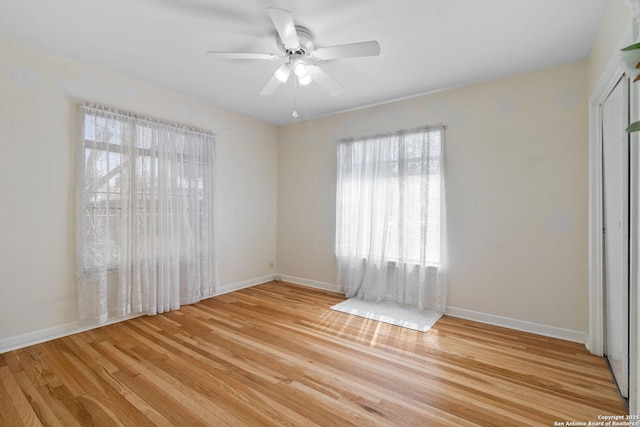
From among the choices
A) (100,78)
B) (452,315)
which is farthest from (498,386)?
(100,78)

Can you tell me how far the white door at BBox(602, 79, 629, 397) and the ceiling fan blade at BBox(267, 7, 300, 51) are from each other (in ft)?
6.96

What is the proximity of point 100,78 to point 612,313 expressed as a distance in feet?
16.2

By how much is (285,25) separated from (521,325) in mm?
3387

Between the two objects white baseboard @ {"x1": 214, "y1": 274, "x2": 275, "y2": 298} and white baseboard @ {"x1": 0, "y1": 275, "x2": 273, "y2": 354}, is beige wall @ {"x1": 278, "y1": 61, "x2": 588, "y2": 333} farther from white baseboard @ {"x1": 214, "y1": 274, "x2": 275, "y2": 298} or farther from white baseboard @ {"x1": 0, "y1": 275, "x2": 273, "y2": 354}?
white baseboard @ {"x1": 0, "y1": 275, "x2": 273, "y2": 354}

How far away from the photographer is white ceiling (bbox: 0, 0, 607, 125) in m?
2.06

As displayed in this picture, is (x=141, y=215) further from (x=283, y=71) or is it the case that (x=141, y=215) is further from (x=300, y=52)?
(x=300, y=52)

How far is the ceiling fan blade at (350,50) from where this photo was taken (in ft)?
6.75

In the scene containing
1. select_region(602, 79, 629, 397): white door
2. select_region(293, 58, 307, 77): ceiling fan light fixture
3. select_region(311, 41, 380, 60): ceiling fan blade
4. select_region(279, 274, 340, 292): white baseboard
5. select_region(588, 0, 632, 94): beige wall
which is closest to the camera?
select_region(588, 0, 632, 94): beige wall

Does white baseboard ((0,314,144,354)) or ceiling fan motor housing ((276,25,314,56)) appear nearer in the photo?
ceiling fan motor housing ((276,25,314,56))

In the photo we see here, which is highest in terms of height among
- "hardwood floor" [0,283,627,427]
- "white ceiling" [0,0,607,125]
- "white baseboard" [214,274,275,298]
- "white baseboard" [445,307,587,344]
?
"white ceiling" [0,0,607,125]

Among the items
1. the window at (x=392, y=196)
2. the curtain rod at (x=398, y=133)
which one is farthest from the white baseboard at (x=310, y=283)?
the curtain rod at (x=398, y=133)

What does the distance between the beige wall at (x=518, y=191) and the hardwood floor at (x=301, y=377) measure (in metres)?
0.39

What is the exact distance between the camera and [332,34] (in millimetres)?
2367

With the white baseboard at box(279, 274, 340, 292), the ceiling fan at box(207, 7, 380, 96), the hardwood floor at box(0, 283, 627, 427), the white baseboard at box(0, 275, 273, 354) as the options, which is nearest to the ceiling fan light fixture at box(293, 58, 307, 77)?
the ceiling fan at box(207, 7, 380, 96)
